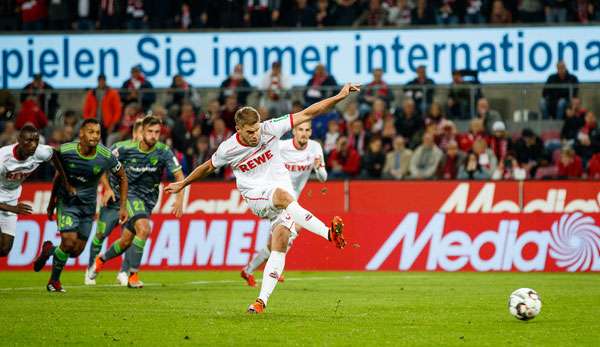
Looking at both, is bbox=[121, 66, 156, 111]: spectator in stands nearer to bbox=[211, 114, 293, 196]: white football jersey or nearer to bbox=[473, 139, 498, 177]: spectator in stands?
bbox=[473, 139, 498, 177]: spectator in stands

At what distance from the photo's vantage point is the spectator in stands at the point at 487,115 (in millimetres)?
25344

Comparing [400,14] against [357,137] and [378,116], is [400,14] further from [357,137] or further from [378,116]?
[357,137]

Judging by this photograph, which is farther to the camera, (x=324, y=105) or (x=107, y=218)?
(x=107, y=218)

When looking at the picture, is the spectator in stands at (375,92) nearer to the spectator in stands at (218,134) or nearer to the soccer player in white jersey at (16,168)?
the spectator in stands at (218,134)

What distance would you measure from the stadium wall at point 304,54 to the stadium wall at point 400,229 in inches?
190

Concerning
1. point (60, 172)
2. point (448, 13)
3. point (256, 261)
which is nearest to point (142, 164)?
point (60, 172)

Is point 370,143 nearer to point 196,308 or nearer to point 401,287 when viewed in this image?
point 401,287

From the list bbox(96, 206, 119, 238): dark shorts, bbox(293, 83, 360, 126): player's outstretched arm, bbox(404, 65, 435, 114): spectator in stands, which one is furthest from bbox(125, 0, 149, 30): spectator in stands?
bbox(293, 83, 360, 126): player's outstretched arm

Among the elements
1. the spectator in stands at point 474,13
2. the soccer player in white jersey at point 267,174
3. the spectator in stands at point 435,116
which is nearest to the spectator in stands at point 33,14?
the spectator in stands at point 435,116

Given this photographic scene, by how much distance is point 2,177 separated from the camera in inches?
642

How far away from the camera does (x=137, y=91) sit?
2634cm

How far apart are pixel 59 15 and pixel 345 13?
24.1 ft

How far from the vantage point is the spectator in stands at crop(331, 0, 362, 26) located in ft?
92.3

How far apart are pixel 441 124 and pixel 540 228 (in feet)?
13.6
